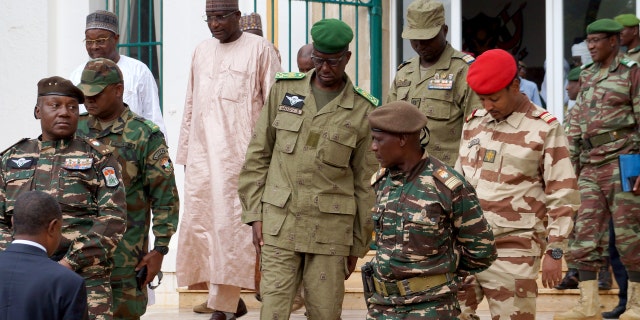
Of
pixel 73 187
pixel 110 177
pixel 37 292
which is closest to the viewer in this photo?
pixel 37 292

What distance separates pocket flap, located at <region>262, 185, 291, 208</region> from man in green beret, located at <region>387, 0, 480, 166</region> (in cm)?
122

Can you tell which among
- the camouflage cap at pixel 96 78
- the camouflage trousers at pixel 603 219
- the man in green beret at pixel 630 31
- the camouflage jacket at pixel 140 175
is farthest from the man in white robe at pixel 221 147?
the man in green beret at pixel 630 31

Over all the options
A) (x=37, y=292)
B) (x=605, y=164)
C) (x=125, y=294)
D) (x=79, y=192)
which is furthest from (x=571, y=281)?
(x=37, y=292)

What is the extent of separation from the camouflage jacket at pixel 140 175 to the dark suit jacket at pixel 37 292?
202cm

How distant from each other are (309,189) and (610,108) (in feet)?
10.5

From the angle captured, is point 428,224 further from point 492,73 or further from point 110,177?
point 110,177

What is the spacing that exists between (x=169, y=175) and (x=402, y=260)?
1.90m

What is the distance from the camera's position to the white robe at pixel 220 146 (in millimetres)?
8688

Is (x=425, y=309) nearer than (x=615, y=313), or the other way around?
(x=425, y=309)

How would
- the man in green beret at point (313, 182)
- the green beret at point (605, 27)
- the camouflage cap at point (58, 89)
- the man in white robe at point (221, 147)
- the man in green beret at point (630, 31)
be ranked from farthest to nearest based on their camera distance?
the man in green beret at point (630, 31)
the green beret at point (605, 27)
the man in white robe at point (221, 147)
the man in green beret at point (313, 182)
the camouflage cap at point (58, 89)

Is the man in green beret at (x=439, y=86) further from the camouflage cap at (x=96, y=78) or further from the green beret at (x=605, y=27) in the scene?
the camouflage cap at (x=96, y=78)

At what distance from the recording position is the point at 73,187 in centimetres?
620

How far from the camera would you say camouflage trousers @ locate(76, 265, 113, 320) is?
243 inches

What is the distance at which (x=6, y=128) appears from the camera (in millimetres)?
11852
